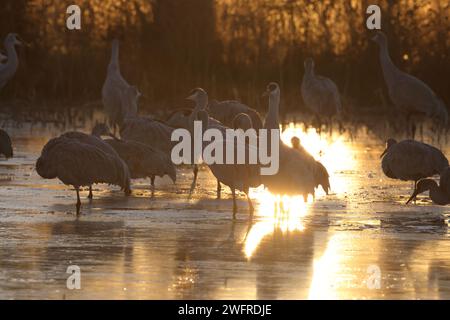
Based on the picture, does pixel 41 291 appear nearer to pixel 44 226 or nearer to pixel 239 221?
pixel 44 226

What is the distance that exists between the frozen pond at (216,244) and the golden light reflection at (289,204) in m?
0.03

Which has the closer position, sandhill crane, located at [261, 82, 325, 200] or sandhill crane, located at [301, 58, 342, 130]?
sandhill crane, located at [261, 82, 325, 200]

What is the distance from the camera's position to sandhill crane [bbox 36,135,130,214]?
1412cm

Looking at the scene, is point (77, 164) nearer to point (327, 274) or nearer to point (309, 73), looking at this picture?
point (327, 274)

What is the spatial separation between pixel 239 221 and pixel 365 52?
20746 mm

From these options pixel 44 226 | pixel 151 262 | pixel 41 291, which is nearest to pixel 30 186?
pixel 44 226

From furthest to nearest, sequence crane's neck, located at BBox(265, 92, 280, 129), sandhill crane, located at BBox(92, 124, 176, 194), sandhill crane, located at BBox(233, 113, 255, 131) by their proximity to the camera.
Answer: sandhill crane, located at BBox(92, 124, 176, 194), sandhill crane, located at BBox(233, 113, 255, 131), crane's neck, located at BBox(265, 92, 280, 129)

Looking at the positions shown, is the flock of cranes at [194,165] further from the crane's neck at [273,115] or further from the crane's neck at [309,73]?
the crane's neck at [309,73]

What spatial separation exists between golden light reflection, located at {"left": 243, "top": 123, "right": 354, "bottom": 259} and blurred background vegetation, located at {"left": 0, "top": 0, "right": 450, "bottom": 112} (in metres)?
9.31

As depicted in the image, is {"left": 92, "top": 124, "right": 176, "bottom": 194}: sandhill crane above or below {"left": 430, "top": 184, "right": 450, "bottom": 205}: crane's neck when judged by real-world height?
above

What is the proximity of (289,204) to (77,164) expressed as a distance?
2422 mm

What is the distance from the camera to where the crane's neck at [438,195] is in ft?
48.2

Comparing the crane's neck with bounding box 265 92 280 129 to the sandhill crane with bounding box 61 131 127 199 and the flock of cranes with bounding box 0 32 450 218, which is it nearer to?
the flock of cranes with bounding box 0 32 450 218

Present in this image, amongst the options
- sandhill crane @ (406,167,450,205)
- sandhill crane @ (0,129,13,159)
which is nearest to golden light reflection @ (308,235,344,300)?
sandhill crane @ (406,167,450,205)
